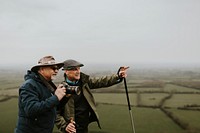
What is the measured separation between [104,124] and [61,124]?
1847 centimetres

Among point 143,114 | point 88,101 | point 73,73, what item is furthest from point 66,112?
point 143,114

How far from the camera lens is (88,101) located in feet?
14.9

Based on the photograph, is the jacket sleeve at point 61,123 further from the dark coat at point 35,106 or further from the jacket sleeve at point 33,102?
the jacket sleeve at point 33,102

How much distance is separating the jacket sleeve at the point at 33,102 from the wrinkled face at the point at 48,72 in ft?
0.82

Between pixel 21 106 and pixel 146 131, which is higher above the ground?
pixel 21 106

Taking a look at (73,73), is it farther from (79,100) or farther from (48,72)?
(48,72)

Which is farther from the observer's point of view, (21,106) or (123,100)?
(123,100)

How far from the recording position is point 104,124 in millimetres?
22125

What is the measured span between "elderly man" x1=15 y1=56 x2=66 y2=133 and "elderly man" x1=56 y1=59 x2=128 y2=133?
0.96 m

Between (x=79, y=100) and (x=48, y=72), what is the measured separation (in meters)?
1.46

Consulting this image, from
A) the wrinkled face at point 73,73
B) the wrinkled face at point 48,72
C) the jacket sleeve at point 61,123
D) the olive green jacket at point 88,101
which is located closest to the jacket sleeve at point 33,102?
the wrinkled face at point 48,72

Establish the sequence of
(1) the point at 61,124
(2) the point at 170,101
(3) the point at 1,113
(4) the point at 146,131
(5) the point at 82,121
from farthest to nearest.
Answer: (2) the point at 170,101 < (3) the point at 1,113 < (4) the point at 146,131 < (5) the point at 82,121 < (1) the point at 61,124

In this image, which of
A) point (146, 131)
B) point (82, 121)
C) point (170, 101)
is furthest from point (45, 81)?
point (170, 101)

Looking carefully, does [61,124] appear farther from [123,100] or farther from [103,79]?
[123,100]
